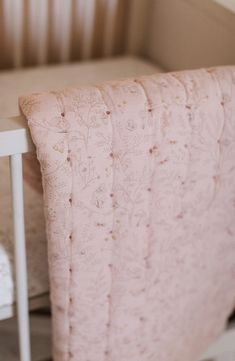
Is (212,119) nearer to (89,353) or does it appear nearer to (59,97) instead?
(59,97)

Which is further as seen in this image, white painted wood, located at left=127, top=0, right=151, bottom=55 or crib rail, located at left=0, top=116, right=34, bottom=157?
white painted wood, located at left=127, top=0, right=151, bottom=55

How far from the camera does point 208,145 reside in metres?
0.87

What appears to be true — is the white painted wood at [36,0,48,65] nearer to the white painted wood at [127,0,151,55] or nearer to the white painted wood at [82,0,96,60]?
the white painted wood at [82,0,96,60]

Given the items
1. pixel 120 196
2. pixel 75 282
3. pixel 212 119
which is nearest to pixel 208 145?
pixel 212 119

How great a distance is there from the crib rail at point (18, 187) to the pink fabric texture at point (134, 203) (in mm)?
20

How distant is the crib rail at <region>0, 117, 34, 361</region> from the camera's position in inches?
28.9

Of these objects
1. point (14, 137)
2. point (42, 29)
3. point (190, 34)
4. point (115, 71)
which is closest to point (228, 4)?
point (190, 34)

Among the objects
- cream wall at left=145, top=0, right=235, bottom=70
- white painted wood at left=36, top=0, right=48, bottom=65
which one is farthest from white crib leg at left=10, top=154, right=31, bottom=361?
white painted wood at left=36, top=0, right=48, bottom=65

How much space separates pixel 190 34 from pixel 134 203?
619mm

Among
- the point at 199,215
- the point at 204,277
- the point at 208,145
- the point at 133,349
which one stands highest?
the point at 208,145

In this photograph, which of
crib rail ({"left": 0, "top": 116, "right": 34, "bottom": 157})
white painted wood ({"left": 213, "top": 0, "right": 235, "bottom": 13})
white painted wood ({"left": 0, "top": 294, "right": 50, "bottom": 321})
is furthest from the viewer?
white painted wood ({"left": 213, "top": 0, "right": 235, "bottom": 13})

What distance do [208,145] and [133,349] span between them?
43 centimetres

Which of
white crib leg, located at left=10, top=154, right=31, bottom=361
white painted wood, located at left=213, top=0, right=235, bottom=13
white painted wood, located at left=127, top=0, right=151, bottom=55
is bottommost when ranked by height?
white crib leg, located at left=10, top=154, right=31, bottom=361

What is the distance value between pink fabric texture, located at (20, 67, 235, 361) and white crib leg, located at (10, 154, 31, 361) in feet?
0.12
